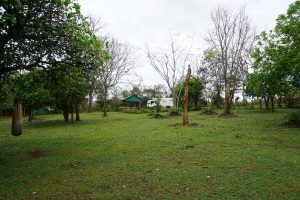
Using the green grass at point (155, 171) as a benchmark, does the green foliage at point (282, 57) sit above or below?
above

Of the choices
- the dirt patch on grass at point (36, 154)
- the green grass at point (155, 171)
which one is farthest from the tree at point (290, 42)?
the dirt patch on grass at point (36, 154)

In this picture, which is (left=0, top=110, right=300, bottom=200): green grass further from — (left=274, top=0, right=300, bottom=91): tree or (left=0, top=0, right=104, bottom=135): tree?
(left=274, top=0, right=300, bottom=91): tree

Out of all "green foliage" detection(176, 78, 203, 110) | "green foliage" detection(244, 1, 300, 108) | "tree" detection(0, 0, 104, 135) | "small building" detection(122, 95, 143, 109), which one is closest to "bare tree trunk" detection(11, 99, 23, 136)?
"tree" detection(0, 0, 104, 135)

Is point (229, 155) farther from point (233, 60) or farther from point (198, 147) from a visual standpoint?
point (233, 60)

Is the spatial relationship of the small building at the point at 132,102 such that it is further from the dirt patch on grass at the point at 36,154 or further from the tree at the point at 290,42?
the dirt patch on grass at the point at 36,154

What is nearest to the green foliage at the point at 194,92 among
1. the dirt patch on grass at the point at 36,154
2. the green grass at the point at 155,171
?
the green grass at the point at 155,171

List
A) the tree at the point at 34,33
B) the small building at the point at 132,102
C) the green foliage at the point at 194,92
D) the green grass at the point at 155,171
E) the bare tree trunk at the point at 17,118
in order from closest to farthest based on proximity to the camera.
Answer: the green grass at the point at 155,171 < the tree at the point at 34,33 < the bare tree trunk at the point at 17,118 < the green foliage at the point at 194,92 < the small building at the point at 132,102

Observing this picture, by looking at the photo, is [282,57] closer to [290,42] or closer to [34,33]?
[290,42]

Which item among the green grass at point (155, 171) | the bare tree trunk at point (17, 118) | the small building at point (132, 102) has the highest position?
the small building at point (132, 102)

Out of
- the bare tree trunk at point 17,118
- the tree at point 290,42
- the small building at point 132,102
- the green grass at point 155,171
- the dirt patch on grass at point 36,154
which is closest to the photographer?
the green grass at point 155,171

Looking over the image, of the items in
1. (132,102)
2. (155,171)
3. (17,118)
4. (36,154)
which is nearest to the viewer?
(155,171)

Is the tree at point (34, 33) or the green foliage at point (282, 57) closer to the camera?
the tree at point (34, 33)

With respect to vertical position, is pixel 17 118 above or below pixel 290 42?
below

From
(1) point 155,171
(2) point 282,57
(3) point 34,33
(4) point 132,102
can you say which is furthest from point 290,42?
(4) point 132,102
